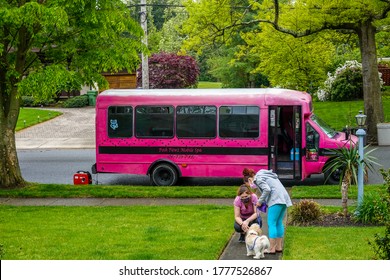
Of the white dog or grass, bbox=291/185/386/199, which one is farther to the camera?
grass, bbox=291/185/386/199

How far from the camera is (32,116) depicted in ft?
143

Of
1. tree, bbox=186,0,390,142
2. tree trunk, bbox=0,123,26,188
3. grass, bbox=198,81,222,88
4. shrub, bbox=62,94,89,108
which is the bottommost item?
tree trunk, bbox=0,123,26,188

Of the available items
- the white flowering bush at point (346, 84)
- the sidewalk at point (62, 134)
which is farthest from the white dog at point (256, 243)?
the white flowering bush at point (346, 84)

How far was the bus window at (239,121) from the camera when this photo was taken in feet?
65.3

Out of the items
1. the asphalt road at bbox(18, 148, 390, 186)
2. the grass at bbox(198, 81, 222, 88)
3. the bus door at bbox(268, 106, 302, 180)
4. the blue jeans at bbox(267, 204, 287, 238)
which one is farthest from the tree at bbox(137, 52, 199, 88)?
the blue jeans at bbox(267, 204, 287, 238)

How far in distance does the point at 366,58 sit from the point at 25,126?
1920 centimetres

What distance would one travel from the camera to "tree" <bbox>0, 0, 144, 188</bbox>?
58.4 feet

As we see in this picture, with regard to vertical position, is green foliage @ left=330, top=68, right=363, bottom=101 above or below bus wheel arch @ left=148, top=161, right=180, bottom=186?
above

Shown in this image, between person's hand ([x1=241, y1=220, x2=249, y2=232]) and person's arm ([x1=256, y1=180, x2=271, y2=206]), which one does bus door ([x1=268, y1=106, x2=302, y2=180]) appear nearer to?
person's hand ([x1=241, y1=220, x2=249, y2=232])

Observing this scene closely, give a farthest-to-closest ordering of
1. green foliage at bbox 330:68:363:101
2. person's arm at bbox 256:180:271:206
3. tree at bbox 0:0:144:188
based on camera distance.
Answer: green foliage at bbox 330:68:363:101
tree at bbox 0:0:144:188
person's arm at bbox 256:180:271:206

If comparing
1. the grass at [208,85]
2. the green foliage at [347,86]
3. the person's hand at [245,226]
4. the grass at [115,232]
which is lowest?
the grass at [115,232]

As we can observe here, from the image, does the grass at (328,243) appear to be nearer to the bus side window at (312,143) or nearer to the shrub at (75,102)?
the bus side window at (312,143)

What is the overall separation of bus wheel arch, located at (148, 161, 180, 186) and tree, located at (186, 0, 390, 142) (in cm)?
815

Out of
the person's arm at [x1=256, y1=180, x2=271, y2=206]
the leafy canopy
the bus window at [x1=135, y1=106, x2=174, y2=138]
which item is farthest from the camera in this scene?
the bus window at [x1=135, y1=106, x2=174, y2=138]
